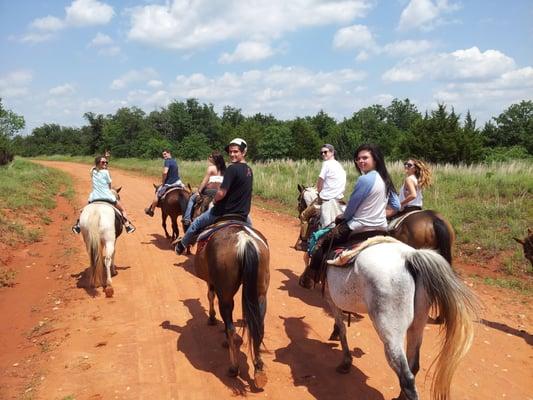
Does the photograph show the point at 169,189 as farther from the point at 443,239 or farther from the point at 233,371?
the point at 443,239

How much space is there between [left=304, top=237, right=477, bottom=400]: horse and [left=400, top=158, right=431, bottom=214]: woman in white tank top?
3543 millimetres

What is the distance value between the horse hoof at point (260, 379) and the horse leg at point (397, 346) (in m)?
1.56

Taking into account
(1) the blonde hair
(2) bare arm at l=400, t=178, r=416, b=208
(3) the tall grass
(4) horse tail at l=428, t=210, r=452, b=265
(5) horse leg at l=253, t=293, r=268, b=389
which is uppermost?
(1) the blonde hair

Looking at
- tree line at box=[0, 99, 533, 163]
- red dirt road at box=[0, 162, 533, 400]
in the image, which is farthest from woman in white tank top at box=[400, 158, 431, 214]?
tree line at box=[0, 99, 533, 163]

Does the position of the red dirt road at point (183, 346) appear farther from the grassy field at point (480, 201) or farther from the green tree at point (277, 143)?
the green tree at point (277, 143)

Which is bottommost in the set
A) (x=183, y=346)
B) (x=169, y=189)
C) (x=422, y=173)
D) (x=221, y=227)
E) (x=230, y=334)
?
(x=183, y=346)

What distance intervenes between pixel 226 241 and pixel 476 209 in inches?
387

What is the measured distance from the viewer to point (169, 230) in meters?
12.9

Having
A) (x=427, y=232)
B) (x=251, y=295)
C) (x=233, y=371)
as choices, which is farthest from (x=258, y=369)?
(x=427, y=232)

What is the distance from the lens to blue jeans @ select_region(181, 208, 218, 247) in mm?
5738

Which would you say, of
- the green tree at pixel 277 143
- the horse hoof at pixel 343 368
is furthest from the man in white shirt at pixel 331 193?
→ the green tree at pixel 277 143

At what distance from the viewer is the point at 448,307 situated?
355 cm

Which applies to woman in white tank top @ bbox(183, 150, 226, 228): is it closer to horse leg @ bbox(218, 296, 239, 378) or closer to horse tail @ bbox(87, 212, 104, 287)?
horse tail @ bbox(87, 212, 104, 287)

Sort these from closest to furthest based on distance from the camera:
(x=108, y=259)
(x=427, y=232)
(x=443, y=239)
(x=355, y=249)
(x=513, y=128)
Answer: (x=355, y=249)
(x=443, y=239)
(x=427, y=232)
(x=108, y=259)
(x=513, y=128)
